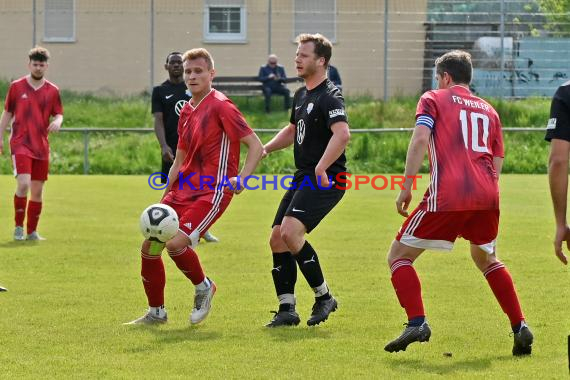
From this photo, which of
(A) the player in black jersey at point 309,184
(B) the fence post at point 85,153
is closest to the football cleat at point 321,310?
(A) the player in black jersey at point 309,184

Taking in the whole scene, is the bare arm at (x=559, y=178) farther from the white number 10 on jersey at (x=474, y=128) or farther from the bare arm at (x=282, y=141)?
the bare arm at (x=282, y=141)

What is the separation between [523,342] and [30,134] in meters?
7.94

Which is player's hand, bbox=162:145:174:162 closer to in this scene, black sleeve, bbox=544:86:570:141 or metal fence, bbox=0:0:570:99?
black sleeve, bbox=544:86:570:141

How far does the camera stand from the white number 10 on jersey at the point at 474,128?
698 centimetres

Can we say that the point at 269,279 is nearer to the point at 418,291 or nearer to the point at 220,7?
the point at 418,291

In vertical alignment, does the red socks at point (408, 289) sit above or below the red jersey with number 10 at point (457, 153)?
below

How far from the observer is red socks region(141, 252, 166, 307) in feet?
26.9

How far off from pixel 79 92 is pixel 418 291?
25.2 metres

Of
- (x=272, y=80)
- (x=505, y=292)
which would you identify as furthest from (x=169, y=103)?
(x=272, y=80)

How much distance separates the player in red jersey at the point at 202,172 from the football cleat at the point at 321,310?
75cm

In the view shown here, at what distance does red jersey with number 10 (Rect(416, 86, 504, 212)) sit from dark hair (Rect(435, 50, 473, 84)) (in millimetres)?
130

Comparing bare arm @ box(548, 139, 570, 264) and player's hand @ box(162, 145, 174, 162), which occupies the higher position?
bare arm @ box(548, 139, 570, 264)

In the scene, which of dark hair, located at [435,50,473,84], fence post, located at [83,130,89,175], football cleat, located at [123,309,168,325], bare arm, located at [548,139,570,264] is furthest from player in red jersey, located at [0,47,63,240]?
fence post, located at [83,130,89,175]

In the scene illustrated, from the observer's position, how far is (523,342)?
22.8ft
